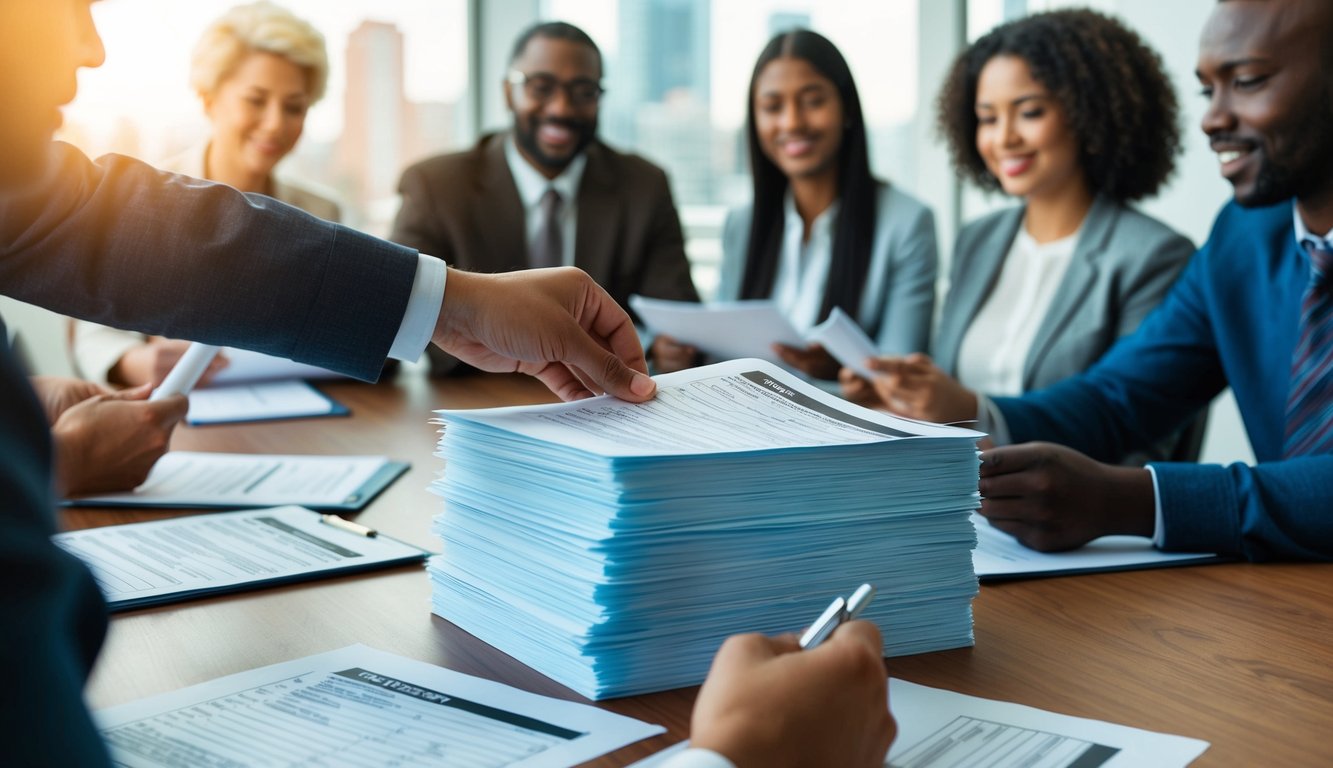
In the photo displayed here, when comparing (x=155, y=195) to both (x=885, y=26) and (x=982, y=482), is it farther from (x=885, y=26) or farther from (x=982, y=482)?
(x=885, y=26)

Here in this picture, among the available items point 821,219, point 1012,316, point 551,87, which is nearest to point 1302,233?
point 1012,316

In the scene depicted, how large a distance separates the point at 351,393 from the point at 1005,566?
1.50 meters

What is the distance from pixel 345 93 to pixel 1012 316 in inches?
→ 97.9

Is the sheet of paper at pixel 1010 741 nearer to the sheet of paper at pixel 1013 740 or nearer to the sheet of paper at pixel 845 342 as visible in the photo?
the sheet of paper at pixel 1013 740

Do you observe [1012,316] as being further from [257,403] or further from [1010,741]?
[1010,741]

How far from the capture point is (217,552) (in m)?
1.06

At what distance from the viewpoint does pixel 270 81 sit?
293cm

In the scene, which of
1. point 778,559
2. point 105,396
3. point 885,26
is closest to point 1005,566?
point 778,559

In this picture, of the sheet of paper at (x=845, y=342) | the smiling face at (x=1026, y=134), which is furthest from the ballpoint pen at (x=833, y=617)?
the smiling face at (x=1026, y=134)

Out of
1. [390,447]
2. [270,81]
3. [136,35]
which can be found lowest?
[390,447]

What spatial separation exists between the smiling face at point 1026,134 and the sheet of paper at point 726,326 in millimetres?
730

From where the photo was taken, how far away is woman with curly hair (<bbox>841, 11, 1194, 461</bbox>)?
2314 mm

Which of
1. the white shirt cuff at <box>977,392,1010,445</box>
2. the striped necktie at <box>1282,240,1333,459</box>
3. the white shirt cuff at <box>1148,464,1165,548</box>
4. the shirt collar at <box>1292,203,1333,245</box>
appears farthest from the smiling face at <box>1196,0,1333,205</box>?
the white shirt cuff at <box>1148,464,1165,548</box>

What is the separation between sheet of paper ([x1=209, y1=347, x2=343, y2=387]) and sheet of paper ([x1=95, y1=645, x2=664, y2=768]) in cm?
149
